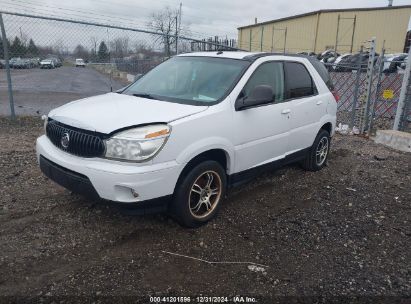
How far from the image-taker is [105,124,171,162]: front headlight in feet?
10.5

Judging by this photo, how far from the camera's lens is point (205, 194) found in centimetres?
391

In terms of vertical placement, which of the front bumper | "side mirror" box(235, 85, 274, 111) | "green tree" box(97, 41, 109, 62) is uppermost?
"green tree" box(97, 41, 109, 62)

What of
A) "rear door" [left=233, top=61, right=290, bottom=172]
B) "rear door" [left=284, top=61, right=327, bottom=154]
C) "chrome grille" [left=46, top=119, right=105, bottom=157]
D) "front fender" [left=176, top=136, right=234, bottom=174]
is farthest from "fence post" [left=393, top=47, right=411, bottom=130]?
"chrome grille" [left=46, top=119, right=105, bottom=157]

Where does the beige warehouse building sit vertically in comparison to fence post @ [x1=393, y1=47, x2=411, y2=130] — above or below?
above

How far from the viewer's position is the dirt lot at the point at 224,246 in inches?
117

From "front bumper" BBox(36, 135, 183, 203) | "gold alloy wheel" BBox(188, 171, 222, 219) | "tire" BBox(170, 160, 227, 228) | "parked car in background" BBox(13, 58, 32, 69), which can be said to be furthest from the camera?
"parked car in background" BBox(13, 58, 32, 69)

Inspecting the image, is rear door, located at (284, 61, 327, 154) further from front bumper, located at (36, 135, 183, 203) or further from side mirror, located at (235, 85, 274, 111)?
front bumper, located at (36, 135, 183, 203)

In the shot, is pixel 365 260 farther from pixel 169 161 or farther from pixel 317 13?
pixel 317 13

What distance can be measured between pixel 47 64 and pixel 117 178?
26.6 feet

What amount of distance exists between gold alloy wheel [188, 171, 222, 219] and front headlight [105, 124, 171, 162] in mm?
678

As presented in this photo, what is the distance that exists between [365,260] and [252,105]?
1.97m

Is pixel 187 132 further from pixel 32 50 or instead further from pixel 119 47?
pixel 119 47

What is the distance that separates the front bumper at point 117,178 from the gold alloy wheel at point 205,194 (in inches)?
17.2

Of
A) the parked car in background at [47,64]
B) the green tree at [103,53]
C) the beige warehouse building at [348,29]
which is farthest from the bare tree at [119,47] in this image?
the beige warehouse building at [348,29]
